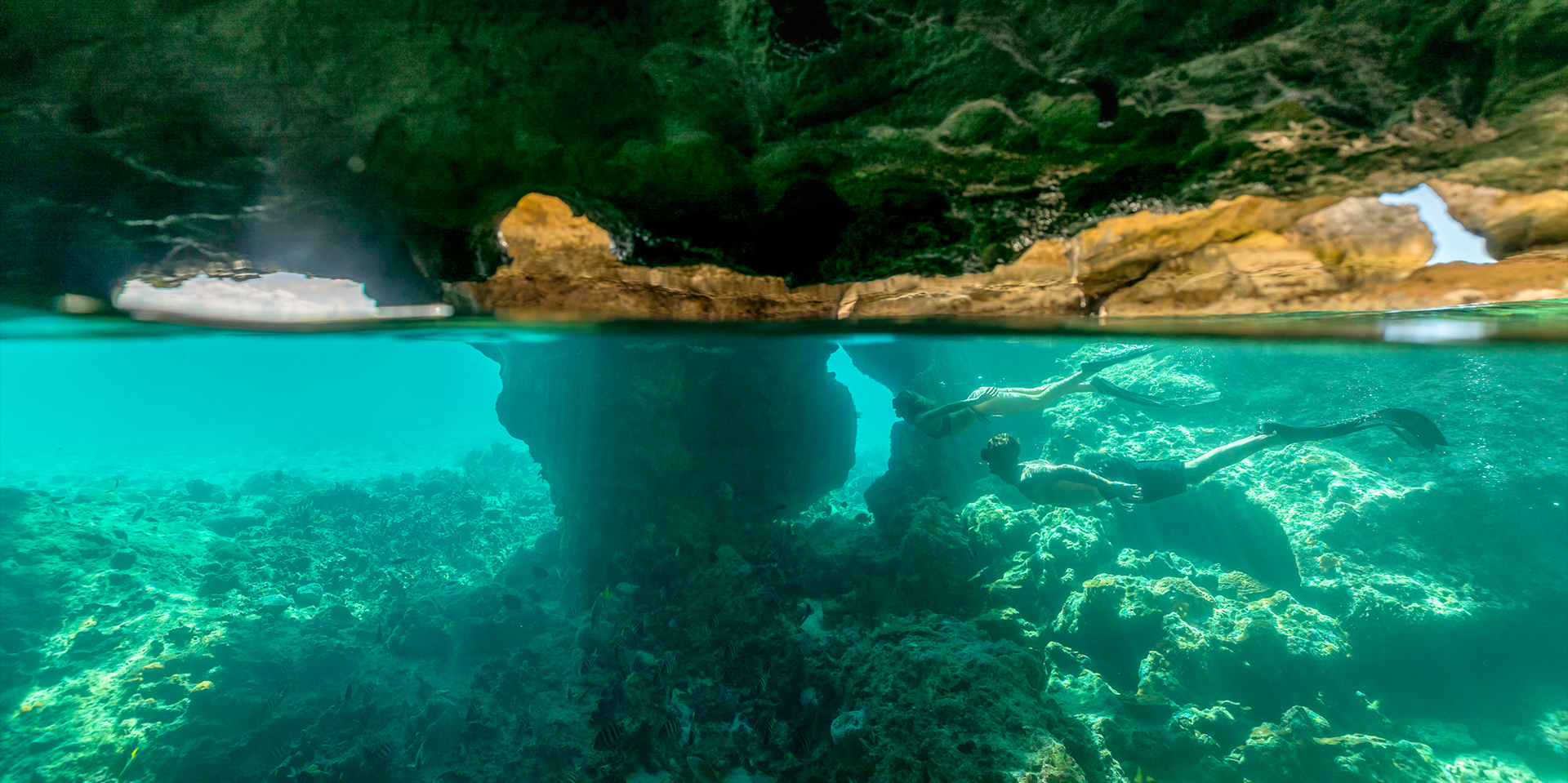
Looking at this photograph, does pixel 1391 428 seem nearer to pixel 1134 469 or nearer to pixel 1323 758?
pixel 1134 469

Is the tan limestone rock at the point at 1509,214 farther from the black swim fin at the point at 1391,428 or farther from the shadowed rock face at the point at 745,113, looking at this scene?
the black swim fin at the point at 1391,428

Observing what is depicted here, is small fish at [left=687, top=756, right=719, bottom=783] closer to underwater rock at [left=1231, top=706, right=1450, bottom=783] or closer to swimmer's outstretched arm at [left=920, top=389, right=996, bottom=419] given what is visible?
underwater rock at [left=1231, top=706, right=1450, bottom=783]

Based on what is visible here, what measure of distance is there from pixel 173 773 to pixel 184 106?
12.5 metres

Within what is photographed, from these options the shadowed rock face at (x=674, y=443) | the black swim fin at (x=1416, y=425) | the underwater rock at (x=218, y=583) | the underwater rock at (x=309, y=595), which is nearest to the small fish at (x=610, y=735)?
the shadowed rock face at (x=674, y=443)

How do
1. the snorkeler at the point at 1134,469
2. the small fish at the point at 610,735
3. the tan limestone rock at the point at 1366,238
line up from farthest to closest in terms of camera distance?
the snorkeler at the point at 1134,469 < the small fish at the point at 610,735 < the tan limestone rock at the point at 1366,238

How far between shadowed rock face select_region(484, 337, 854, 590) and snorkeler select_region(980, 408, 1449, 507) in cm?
516

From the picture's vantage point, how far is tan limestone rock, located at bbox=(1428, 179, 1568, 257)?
2.32 meters

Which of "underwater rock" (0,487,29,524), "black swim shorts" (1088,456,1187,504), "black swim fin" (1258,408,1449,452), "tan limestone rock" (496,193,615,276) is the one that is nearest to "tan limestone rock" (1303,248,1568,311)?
"tan limestone rock" (496,193,615,276)

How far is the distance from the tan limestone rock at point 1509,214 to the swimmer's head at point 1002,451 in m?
8.79

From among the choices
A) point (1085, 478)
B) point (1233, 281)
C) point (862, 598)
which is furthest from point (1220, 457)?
point (1233, 281)

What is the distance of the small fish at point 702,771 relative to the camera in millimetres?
7629

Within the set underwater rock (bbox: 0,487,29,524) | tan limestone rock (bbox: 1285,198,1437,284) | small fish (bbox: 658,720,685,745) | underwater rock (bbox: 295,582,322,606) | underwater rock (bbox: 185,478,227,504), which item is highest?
tan limestone rock (bbox: 1285,198,1437,284)

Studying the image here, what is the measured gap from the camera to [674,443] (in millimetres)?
13133

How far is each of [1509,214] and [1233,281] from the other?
1.10 m
